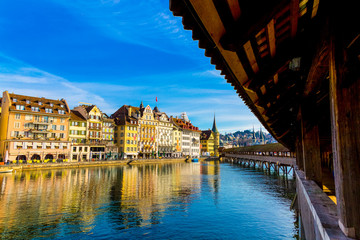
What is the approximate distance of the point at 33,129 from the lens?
5991 cm

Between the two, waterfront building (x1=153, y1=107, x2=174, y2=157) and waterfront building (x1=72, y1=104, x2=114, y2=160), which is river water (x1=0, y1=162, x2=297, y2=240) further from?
waterfront building (x1=153, y1=107, x2=174, y2=157)

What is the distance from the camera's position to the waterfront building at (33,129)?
5691cm

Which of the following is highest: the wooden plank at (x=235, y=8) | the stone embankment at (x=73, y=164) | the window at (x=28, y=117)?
the window at (x=28, y=117)

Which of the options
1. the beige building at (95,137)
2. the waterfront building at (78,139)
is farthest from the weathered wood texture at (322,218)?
the beige building at (95,137)

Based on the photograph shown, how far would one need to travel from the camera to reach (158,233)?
46.3 ft

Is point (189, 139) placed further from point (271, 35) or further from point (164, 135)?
point (271, 35)

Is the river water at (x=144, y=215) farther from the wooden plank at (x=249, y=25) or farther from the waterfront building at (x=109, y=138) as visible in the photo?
the waterfront building at (x=109, y=138)

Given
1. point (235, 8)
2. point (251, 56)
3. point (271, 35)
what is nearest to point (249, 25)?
point (235, 8)

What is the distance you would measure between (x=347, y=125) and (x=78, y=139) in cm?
7439

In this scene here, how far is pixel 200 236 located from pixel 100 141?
6833 cm

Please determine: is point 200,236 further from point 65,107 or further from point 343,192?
point 65,107

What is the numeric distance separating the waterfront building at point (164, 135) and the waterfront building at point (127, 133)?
14589 mm

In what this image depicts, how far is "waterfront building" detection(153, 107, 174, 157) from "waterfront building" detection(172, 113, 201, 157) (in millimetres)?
11676

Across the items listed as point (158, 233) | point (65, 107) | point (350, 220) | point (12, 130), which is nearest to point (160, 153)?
point (65, 107)
